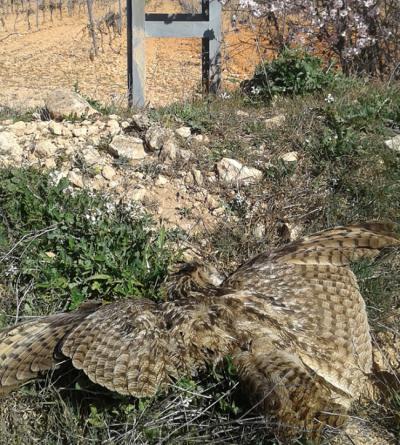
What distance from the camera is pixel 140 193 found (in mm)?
4492

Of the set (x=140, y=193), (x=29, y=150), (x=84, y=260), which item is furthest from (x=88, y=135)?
(x=84, y=260)

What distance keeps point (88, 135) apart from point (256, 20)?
5.12 metres

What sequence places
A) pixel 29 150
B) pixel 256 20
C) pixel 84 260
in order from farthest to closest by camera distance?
pixel 256 20
pixel 29 150
pixel 84 260

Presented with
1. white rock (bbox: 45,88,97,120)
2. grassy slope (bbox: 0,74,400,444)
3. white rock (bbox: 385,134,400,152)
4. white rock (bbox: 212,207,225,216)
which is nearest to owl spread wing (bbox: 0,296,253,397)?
grassy slope (bbox: 0,74,400,444)

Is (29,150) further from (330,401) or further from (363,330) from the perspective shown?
(330,401)

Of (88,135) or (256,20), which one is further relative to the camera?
(256,20)

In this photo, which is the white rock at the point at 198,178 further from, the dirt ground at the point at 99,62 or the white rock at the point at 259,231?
the dirt ground at the point at 99,62

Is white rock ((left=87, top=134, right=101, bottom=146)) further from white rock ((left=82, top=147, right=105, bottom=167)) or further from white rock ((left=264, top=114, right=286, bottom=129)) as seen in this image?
white rock ((left=264, top=114, right=286, bottom=129))

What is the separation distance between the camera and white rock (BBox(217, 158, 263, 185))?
4.60 meters

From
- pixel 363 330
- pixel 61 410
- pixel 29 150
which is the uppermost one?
pixel 29 150

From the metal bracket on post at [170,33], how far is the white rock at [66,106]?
879mm

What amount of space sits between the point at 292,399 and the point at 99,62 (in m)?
10.3

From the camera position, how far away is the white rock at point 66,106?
5312mm

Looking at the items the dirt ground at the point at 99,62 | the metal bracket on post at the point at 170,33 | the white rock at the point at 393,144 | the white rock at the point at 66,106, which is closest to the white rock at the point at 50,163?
the white rock at the point at 66,106
